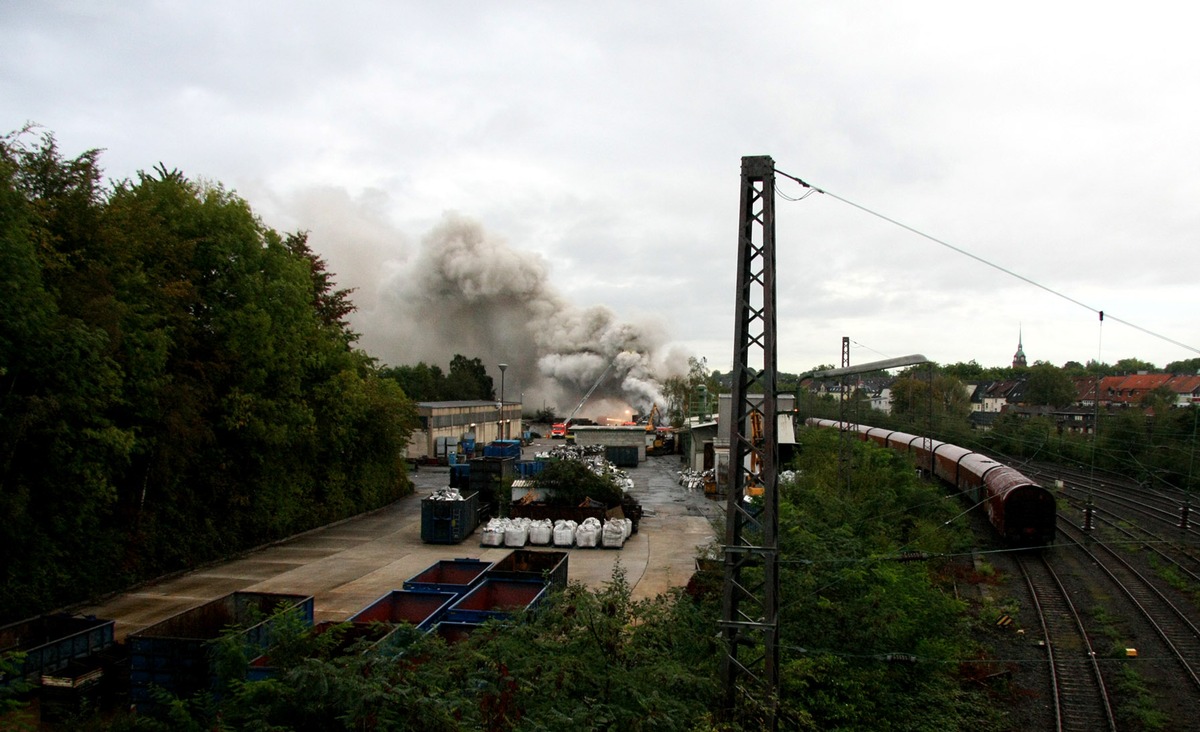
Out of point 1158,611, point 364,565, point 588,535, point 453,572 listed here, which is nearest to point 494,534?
point 588,535

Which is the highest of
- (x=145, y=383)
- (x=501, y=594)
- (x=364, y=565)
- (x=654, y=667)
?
(x=145, y=383)

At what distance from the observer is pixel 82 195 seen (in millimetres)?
14094

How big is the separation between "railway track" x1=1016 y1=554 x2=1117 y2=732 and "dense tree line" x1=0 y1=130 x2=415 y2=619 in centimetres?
1542

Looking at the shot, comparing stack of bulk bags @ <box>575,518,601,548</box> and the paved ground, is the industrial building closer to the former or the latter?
the paved ground

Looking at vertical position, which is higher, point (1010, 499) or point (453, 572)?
point (1010, 499)

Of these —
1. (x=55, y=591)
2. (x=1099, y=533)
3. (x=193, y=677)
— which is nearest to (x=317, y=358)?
(x=55, y=591)

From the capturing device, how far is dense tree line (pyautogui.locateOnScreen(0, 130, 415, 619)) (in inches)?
482

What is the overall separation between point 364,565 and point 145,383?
22.9ft

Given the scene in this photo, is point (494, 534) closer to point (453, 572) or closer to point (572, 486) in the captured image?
point (572, 486)

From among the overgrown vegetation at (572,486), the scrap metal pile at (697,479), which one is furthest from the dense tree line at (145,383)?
the scrap metal pile at (697,479)

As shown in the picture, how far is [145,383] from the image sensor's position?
47.4 ft

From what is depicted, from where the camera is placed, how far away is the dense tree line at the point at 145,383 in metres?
12.2

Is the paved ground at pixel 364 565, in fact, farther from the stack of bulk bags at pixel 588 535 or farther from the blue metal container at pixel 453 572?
the blue metal container at pixel 453 572

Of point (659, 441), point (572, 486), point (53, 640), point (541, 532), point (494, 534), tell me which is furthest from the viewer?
point (659, 441)
